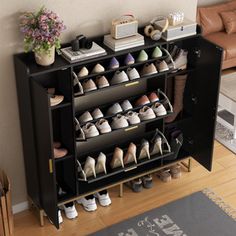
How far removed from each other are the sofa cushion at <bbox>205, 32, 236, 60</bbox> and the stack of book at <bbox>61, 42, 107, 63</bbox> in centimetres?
254

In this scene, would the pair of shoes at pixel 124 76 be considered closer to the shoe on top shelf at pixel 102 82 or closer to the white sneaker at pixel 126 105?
the shoe on top shelf at pixel 102 82

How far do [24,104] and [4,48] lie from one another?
0.39 m

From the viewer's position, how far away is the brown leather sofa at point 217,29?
555cm

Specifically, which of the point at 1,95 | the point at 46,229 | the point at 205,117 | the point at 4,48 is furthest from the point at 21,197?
the point at 205,117

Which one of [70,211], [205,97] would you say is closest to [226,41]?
[205,97]

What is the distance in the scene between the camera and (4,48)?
3160mm

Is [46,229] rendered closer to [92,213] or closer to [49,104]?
[92,213]

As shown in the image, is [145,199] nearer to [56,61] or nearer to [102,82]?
[102,82]

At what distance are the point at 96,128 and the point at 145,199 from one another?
0.81 m

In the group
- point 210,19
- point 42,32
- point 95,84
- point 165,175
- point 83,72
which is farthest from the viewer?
point 210,19

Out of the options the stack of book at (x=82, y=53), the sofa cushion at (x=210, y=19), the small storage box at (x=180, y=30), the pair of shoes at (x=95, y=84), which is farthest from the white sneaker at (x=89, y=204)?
the sofa cushion at (x=210, y=19)

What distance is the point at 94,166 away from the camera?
3623 mm

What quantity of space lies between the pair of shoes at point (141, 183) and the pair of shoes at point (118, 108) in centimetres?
68

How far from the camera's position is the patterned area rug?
362 cm
